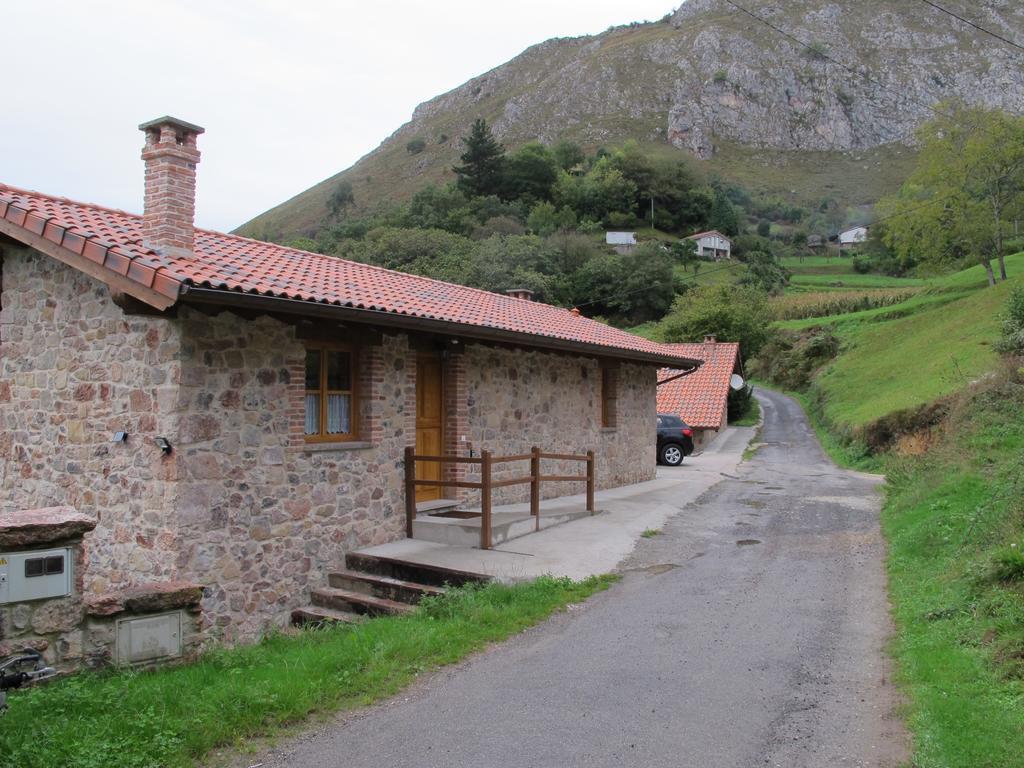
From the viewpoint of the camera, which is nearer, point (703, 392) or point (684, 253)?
point (703, 392)

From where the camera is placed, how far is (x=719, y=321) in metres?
38.3

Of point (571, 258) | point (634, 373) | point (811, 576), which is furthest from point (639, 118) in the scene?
point (811, 576)

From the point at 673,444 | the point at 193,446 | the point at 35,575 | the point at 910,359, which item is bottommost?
the point at 673,444

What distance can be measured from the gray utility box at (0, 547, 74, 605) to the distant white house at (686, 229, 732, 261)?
64.2 metres

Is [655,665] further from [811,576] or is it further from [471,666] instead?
[811,576]

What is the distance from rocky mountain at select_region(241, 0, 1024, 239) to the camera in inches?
4050

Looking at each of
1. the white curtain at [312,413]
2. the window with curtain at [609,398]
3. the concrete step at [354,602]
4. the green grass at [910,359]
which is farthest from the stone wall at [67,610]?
the green grass at [910,359]

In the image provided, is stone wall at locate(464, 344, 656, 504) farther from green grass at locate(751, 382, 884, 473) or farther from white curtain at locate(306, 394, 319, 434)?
green grass at locate(751, 382, 884, 473)

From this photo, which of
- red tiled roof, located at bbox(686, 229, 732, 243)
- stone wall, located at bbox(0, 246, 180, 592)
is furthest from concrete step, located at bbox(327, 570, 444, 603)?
red tiled roof, located at bbox(686, 229, 732, 243)

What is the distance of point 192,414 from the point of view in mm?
7676

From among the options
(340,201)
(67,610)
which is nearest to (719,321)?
(67,610)

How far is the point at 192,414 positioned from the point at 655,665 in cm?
503

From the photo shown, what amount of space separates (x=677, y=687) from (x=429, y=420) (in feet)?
21.6

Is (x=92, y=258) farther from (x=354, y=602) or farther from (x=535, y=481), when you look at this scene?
(x=535, y=481)
